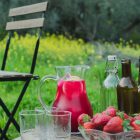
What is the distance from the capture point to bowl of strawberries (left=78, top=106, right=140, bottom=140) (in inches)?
75.9

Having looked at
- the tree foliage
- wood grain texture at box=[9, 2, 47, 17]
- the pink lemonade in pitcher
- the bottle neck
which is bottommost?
the pink lemonade in pitcher

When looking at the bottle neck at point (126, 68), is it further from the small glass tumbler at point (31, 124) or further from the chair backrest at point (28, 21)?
the chair backrest at point (28, 21)

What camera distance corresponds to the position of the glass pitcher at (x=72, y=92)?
2.32 meters

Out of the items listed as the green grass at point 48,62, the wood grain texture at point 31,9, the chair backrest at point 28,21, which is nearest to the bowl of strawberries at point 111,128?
the chair backrest at point 28,21

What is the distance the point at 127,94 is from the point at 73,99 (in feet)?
0.86

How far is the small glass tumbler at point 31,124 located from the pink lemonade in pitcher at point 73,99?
257mm

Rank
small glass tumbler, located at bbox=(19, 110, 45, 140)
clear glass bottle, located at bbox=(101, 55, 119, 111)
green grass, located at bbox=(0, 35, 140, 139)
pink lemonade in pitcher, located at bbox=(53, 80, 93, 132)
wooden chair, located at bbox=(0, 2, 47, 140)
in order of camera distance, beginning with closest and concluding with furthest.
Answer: small glass tumbler, located at bbox=(19, 110, 45, 140), pink lemonade in pitcher, located at bbox=(53, 80, 93, 132), clear glass bottle, located at bbox=(101, 55, 119, 111), wooden chair, located at bbox=(0, 2, 47, 140), green grass, located at bbox=(0, 35, 140, 139)

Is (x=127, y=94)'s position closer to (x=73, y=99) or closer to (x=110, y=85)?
(x=110, y=85)

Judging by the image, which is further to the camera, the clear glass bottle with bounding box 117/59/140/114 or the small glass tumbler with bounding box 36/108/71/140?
the clear glass bottle with bounding box 117/59/140/114

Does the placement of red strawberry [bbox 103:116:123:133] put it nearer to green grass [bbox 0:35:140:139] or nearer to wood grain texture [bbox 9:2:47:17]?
wood grain texture [bbox 9:2:47:17]

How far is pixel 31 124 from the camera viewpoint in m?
2.07

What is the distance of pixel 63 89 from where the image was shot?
2.34 m

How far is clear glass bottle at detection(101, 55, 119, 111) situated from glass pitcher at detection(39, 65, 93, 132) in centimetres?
13

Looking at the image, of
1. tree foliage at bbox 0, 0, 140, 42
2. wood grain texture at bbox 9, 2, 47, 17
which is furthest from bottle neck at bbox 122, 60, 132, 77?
tree foliage at bbox 0, 0, 140, 42
